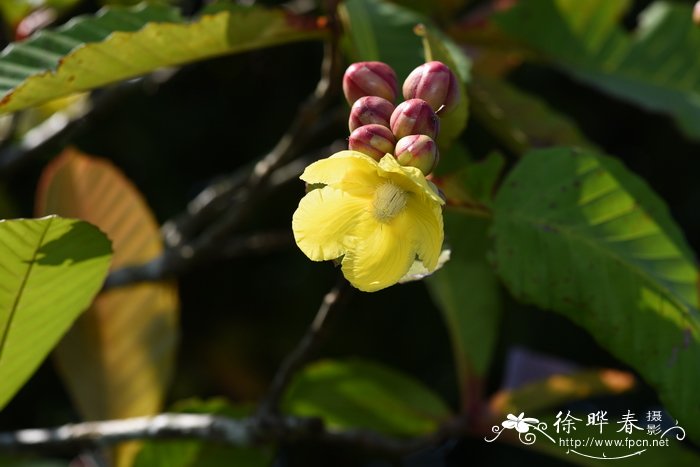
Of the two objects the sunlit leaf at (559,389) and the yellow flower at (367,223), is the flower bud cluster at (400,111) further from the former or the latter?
the sunlit leaf at (559,389)

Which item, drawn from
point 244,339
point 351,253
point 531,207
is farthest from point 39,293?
point 244,339

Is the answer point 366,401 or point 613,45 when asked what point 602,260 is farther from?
point 613,45

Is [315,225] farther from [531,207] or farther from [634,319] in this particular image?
[634,319]

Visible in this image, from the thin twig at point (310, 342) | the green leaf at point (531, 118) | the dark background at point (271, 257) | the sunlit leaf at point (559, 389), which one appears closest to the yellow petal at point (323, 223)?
the thin twig at point (310, 342)

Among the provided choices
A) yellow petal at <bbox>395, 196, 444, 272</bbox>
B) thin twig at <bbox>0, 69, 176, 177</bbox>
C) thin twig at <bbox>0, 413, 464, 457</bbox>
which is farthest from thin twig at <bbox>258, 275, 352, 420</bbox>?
thin twig at <bbox>0, 69, 176, 177</bbox>

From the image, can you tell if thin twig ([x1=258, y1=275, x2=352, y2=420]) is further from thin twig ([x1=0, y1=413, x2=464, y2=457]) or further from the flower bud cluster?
the flower bud cluster

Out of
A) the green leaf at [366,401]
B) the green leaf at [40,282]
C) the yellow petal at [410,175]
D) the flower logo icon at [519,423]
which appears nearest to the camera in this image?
the yellow petal at [410,175]

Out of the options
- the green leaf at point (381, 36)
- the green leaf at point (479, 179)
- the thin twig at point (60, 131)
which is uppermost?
the green leaf at point (381, 36)
